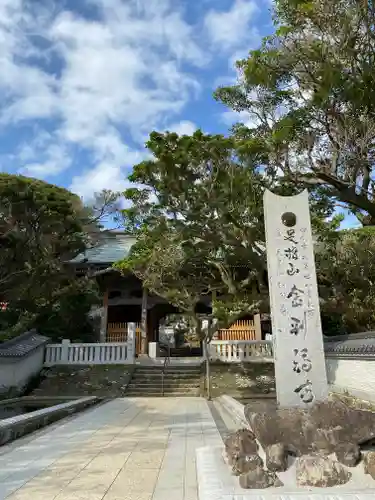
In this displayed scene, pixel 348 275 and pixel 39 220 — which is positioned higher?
pixel 39 220

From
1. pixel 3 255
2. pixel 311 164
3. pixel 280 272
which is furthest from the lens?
pixel 3 255

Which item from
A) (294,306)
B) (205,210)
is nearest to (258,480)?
(294,306)

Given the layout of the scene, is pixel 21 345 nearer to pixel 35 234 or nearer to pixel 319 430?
pixel 35 234

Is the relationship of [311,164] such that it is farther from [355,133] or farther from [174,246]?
[174,246]

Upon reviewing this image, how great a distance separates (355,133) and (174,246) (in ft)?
21.5

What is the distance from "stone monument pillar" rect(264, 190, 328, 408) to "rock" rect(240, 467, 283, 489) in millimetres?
2073

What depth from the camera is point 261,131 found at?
10242mm

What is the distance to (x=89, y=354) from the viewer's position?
1662 cm

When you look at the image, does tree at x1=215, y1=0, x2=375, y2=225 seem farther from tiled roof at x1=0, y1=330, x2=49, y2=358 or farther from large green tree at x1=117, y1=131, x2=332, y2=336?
tiled roof at x1=0, y1=330, x2=49, y2=358

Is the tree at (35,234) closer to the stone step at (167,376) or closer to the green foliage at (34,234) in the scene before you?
the green foliage at (34,234)

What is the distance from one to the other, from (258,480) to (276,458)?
0.34 metres

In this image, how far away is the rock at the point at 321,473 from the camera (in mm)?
3908

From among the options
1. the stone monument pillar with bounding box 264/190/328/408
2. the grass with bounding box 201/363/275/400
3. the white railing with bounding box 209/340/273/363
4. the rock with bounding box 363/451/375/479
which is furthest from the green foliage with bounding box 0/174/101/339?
the rock with bounding box 363/451/375/479

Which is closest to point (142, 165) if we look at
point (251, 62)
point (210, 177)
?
point (210, 177)
